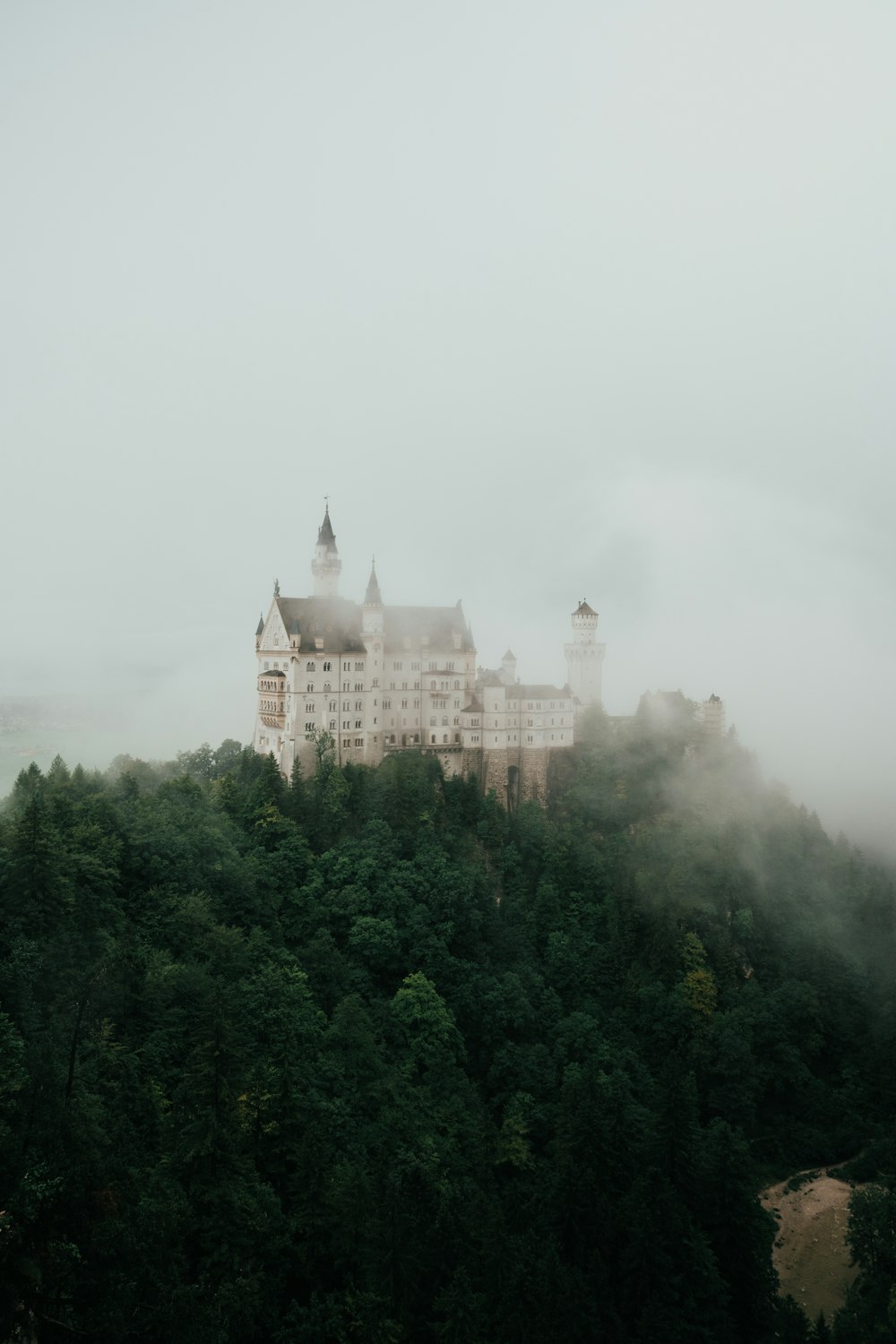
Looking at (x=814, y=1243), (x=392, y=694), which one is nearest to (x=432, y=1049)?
(x=814, y=1243)

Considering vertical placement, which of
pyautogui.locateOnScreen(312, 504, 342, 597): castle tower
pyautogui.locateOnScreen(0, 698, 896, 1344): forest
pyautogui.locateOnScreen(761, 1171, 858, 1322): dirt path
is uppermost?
pyautogui.locateOnScreen(312, 504, 342, 597): castle tower

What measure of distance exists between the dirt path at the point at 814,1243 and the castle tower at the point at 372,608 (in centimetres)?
4450

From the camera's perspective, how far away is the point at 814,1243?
5206 centimetres

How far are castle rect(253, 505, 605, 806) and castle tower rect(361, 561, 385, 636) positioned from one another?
2.7 inches

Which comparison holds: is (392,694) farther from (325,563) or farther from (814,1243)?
(814,1243)

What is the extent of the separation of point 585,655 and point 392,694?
1917cm

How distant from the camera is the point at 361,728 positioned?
2837 inches

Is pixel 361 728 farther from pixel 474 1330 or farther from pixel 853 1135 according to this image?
pixel 474 1330

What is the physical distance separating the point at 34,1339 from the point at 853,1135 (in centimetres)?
5195

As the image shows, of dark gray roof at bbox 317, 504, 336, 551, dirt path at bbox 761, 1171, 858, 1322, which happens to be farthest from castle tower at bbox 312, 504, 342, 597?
dirt path at bbox 761, 1171, 858, 1322

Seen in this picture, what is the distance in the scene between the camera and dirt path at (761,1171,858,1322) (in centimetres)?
4867

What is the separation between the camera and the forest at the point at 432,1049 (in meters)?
29.7

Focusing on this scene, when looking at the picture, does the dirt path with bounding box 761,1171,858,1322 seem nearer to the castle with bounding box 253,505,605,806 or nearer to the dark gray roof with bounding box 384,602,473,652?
the castle with bounding box 253,505,605,806

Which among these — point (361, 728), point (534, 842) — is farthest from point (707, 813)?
point (361, 728)
